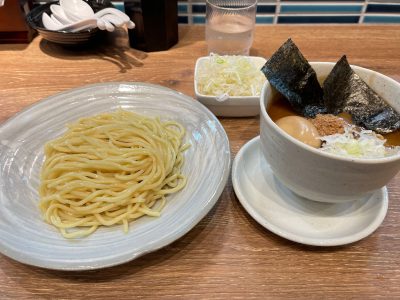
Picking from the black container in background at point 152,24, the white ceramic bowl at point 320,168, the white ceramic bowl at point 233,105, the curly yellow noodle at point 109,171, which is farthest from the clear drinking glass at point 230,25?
the white ceramic bowl at point 320,168

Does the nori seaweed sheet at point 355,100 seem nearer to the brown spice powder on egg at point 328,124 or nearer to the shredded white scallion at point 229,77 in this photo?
the brown spice powder on egg at point 328,124

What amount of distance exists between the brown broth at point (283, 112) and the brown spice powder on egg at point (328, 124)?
0.04 metres

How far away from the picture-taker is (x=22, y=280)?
26.1 inches

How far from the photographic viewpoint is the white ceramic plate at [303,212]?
703 millimetres

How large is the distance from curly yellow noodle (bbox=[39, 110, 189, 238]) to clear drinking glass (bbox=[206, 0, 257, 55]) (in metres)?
0.50

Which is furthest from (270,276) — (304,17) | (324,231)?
(304,17)

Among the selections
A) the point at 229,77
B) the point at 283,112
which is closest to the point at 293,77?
the point at 283,112

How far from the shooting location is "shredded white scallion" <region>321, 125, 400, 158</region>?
26.4 inches

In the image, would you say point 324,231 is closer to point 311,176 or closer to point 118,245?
point 311,176

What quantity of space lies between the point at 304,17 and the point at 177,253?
1300 mm

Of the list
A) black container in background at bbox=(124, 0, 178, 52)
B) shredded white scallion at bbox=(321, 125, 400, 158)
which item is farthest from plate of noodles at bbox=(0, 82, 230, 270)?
black container in background at bbox=(124, 0, 178, 52)

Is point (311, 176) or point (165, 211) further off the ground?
point (311, 176)

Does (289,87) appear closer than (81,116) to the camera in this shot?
Yes

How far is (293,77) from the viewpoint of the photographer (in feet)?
2.59
